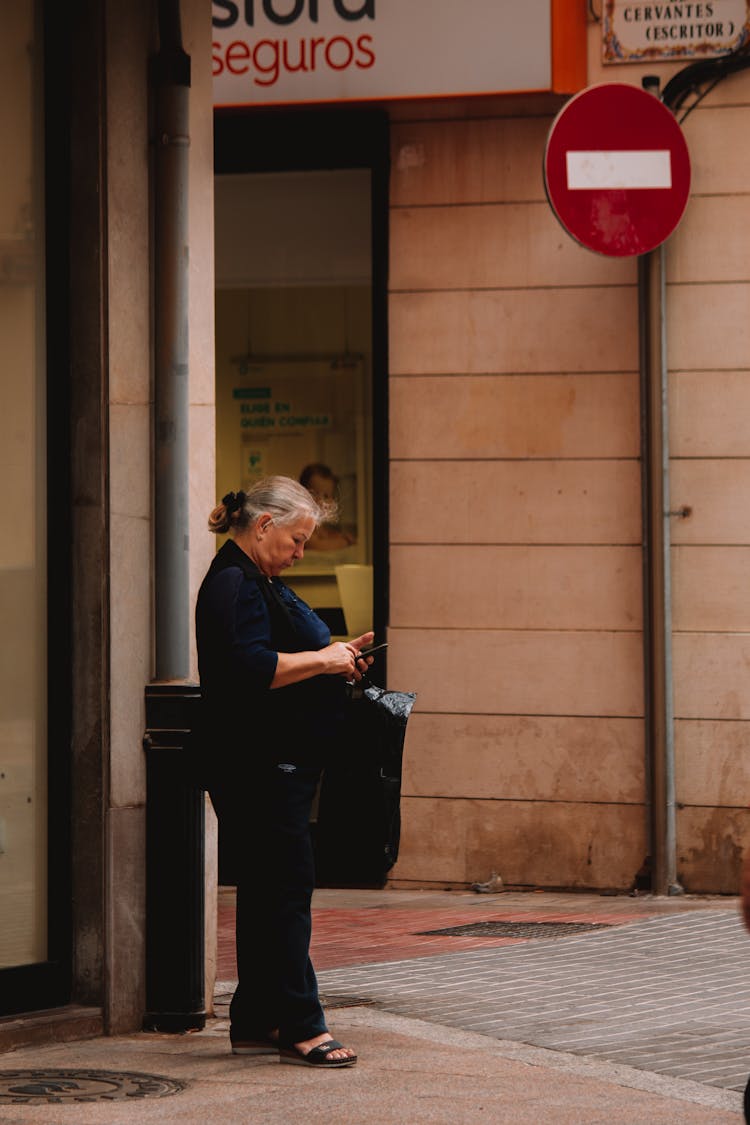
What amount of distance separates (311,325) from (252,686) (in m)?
5.76

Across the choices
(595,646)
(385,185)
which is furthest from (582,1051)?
(385,185)

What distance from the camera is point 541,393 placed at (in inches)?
421

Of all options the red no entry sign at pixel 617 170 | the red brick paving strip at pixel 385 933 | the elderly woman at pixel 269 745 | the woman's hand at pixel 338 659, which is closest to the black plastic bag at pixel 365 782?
the elderly woman at pixel 269 745

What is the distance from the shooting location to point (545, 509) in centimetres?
1066

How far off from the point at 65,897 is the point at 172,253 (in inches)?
92.8

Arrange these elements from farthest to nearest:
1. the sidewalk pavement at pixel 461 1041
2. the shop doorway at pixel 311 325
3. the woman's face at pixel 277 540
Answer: the shop doorway at pixel 311 325, the woman's face at pixel 277 540, the sidewalk pavement at pixel 461 1041

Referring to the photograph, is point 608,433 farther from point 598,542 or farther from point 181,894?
point 181,894

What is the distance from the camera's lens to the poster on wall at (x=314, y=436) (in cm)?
1132

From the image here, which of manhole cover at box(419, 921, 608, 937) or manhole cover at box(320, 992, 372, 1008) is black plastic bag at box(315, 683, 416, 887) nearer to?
manhole cover at box(320, 992, 372, 1008)

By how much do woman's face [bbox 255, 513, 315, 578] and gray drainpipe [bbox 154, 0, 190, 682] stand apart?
79cm

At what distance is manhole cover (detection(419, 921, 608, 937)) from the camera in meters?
9.03

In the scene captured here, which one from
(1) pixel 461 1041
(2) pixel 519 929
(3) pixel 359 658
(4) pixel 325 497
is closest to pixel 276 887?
(3) pixel 359 658

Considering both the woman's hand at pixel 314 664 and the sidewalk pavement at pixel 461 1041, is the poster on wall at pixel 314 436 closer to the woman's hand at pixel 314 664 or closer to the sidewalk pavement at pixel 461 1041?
the sidewalk pavement at pixel 461 1041

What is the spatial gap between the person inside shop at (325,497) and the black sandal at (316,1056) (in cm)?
544
